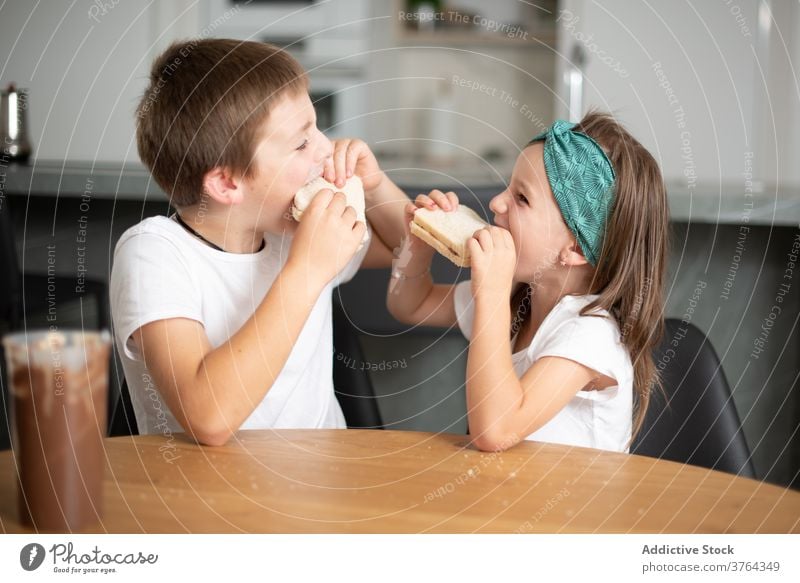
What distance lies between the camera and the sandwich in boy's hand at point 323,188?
74 centimetres

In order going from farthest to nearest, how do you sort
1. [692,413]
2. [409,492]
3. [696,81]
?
[696,81] < [692,413] < [409,492]

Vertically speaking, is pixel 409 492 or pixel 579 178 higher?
pixel 579 178

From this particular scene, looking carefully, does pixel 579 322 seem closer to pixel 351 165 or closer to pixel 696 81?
pixel 351 165

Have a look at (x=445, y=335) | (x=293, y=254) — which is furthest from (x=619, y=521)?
(x=445, y=335)

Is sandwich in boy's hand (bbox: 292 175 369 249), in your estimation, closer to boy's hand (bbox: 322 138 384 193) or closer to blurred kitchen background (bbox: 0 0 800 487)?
boy's hand (bbox: 322 138 384 193)

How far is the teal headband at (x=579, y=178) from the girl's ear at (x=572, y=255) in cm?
2

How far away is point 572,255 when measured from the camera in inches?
31.0

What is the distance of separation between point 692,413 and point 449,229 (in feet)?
1.06

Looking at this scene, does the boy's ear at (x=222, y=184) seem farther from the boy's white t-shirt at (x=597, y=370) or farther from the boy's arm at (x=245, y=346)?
the boy's white t-shirt at (x=597, y=370)

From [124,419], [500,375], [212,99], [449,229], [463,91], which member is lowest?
[124,419]

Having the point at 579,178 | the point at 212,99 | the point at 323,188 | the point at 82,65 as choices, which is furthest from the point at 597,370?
the point at 82,65

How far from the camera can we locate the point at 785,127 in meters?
1.93

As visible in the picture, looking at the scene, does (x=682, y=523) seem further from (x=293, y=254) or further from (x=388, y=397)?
(x=388, y=397)
